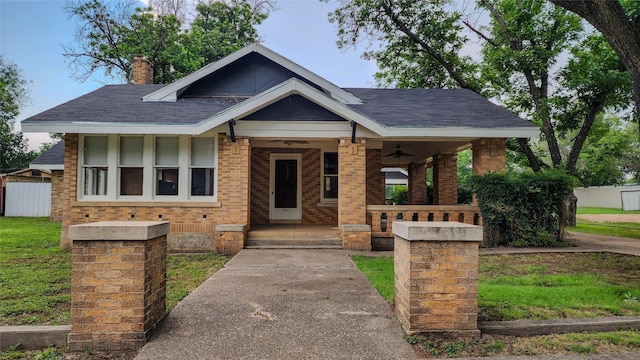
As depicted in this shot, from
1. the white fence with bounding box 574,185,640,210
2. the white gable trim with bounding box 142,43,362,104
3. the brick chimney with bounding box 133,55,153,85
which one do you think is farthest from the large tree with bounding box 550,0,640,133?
the white fence with bounding box 574,185,640,210

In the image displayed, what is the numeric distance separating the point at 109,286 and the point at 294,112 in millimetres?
6471

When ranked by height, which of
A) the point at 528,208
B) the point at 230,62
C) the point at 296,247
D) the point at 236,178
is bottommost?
the point at 296,247

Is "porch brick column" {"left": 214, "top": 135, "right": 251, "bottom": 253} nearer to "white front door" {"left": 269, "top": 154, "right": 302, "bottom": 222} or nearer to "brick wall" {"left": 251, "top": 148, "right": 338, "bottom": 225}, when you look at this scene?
"brick wall" {"left": 251, "top": 148, "right": 338, "bottom": 225}

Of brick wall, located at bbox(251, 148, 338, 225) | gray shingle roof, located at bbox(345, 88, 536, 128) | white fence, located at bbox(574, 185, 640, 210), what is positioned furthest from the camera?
white fence, located at bbox(574, 185, 640, 210)

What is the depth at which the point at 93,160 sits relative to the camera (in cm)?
919

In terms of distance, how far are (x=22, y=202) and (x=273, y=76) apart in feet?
62.4

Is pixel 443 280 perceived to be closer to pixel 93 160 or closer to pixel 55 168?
pixel 93 160

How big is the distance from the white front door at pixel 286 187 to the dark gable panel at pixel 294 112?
335 cm

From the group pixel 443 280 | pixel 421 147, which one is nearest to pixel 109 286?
pixel 443 280

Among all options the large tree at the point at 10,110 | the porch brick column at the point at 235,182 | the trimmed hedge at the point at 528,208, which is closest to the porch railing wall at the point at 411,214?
the trimmed hedge at the point at 528,208

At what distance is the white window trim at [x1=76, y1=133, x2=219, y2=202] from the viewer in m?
9.10

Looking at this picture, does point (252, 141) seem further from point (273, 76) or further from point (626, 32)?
point (626, 32)

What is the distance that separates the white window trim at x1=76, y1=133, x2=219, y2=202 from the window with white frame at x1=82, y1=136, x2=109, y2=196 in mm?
68

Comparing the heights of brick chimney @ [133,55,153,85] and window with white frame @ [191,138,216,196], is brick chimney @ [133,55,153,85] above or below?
above
